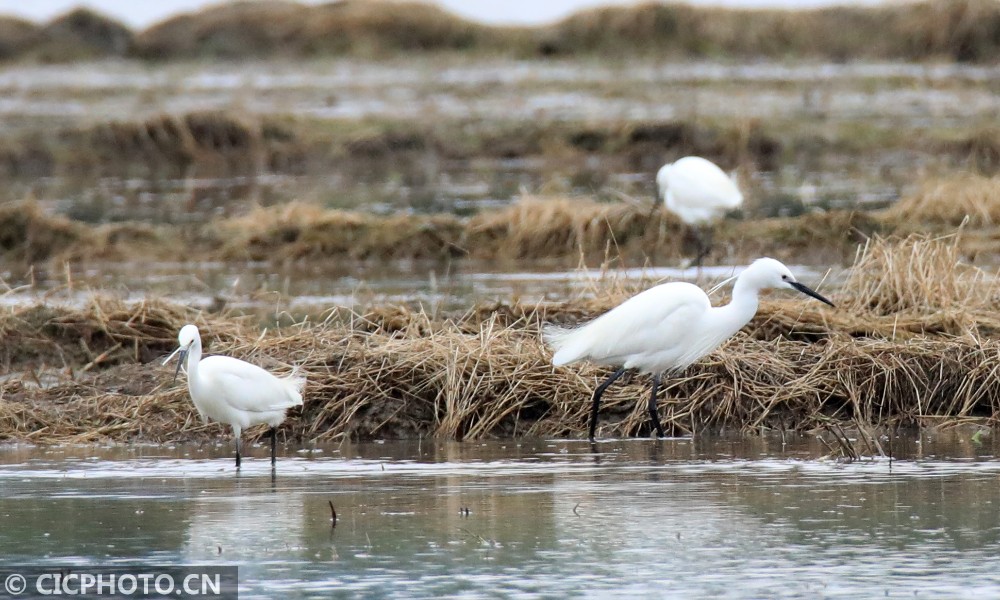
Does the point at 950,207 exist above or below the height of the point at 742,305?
above

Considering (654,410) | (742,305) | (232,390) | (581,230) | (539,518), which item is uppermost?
(581,230)

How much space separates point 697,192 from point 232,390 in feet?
27.5

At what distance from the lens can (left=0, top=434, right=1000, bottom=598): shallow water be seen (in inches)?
249

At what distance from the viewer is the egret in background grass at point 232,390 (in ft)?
29.9

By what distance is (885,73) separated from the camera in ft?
142

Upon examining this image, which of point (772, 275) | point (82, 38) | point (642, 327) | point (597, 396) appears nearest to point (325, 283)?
point (597, 396)

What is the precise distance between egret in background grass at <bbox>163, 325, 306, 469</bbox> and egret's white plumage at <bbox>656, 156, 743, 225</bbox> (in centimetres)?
806

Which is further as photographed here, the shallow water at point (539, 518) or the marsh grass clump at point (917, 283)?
the marsh grass clump at point (917, 283)

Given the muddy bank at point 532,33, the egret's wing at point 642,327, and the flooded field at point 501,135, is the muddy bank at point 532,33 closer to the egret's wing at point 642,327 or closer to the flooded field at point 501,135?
the flooded field at point 501,135

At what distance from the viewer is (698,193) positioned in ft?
54.3

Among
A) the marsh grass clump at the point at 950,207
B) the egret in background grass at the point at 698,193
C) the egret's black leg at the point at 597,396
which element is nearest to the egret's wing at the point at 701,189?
the egret in background grass at the point at 698,193

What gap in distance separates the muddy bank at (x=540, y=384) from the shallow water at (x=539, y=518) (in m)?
0.48

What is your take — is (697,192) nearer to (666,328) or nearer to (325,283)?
(325,283)

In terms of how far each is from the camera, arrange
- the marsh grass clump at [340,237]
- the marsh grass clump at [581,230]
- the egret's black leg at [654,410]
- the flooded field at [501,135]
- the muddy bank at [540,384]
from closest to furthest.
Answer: the egret's black leg at [654,410]
the muddy bank at [540,384]
the marsh grass clump at [581,230]
the marsh grass clump at [340,237]
the flooded field at [501,135]
